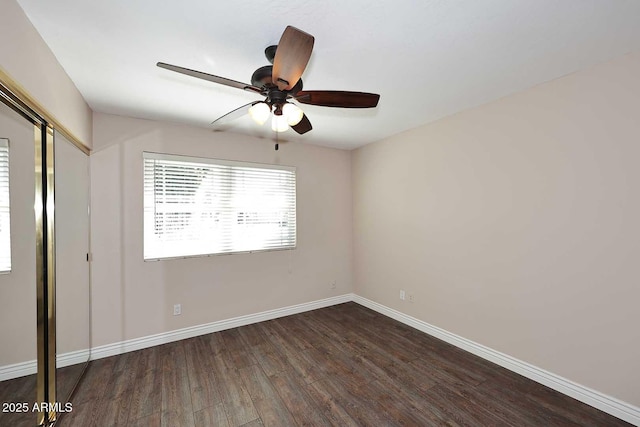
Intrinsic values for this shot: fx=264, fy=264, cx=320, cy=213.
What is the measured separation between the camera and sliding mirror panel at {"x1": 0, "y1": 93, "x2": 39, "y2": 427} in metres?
1.35

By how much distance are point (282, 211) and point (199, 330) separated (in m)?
1.80

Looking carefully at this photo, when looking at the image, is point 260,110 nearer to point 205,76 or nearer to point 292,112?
point 292,112

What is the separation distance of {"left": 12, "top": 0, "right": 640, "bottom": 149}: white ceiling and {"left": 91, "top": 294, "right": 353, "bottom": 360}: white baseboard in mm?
2443

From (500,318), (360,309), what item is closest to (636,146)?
(500,318)

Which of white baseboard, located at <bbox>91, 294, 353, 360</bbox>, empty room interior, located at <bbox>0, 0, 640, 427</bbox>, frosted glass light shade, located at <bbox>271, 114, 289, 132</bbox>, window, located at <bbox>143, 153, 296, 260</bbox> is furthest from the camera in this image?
window, located at <bbox>143, 153, 296, 260</bbox>

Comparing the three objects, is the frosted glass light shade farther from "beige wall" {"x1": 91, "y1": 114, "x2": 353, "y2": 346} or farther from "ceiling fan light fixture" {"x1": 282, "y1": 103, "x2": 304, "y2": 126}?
"beige wall" {"x1": 91, "y1": 114, "x2": 353, "y2": 346}

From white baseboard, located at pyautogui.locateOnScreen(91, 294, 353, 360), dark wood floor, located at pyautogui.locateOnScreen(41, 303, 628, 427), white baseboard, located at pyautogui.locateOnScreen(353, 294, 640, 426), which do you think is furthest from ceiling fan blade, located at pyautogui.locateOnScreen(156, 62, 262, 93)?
white baseboard, located at pyautogui.locateOnScreen(353, 294, 640, 426)

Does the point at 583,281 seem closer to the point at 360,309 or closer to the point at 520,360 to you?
the point at 520,360

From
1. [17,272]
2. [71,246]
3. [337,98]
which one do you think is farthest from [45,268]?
[337,98]

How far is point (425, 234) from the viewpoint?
3221 millimetres

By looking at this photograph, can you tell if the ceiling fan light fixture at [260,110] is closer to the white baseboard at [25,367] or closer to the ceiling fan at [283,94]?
the ceiling fan at [283,94]

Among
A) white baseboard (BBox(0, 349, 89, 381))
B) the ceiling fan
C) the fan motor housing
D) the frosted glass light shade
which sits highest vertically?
the fan motor housing

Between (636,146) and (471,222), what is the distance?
1.25 meters

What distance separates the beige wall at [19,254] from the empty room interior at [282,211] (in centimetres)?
2
